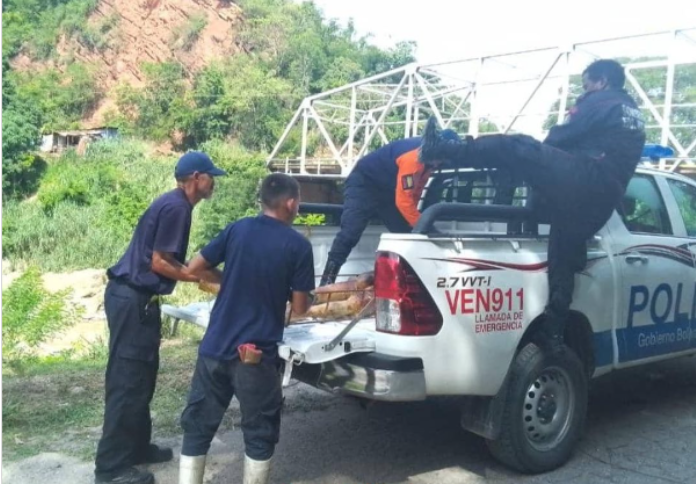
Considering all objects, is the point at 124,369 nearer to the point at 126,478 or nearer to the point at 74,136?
the point at 126,478

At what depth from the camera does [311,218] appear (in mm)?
6566

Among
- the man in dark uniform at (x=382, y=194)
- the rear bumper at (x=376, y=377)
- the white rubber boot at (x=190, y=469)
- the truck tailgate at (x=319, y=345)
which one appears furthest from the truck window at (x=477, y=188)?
the white rubber boot at (x=190, y=469)

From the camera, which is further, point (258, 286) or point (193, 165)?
point (193, 165)

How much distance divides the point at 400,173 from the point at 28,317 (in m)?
5.21

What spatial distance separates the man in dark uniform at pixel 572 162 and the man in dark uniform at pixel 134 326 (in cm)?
174

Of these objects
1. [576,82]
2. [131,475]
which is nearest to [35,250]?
[576,82]

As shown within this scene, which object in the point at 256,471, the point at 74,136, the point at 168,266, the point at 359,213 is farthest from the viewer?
the point at 74,136

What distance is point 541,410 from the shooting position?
4.41 m

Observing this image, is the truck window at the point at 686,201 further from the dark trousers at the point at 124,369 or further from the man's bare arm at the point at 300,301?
the dark trousers at the point at 124,369

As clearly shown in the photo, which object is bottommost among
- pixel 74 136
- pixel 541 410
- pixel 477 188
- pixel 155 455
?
pixel 155 455

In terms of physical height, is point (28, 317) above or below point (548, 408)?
below

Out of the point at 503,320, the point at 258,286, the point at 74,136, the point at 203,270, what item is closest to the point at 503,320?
the point at 503,320

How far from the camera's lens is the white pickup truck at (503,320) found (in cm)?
379

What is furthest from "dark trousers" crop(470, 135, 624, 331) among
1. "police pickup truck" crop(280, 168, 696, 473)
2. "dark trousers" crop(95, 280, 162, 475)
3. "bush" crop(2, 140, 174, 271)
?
"bush" crop(2, 140, 174, 271)
